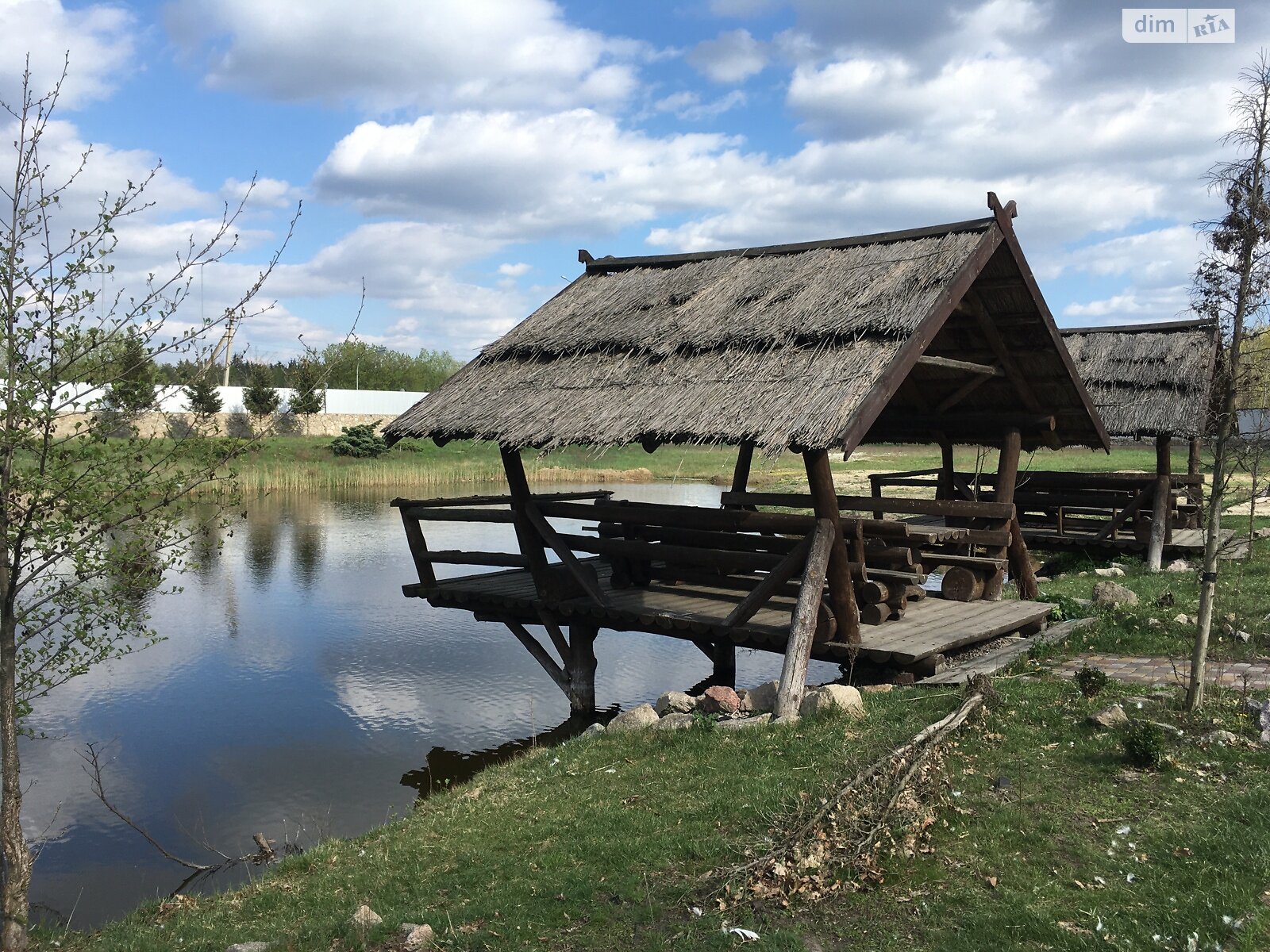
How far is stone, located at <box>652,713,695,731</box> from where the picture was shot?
7930 millimetres

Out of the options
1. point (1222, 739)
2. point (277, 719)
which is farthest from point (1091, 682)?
point (277, 719)

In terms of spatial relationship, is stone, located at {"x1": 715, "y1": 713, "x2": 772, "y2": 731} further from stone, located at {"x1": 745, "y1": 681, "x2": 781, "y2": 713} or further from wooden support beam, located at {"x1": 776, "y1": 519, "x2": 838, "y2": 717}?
stone, located at {"x1": 745, "y1": 681, "x2": 781, "y2": 713}

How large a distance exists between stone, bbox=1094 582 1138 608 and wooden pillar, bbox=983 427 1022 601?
121cm

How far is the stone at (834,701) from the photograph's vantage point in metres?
7.62

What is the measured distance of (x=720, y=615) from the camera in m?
10.6

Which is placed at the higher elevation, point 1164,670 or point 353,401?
point 353,401

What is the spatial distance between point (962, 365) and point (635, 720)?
5.19 meters

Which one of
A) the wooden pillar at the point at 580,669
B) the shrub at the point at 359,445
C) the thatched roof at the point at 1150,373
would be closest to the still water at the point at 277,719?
the wooden pillar at the point at 580,669

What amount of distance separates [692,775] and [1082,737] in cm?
271

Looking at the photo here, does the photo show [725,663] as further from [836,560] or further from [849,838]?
[849,838]

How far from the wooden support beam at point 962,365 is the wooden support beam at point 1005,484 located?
87 centimetres

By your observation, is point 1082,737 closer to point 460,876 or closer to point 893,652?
point 893,652

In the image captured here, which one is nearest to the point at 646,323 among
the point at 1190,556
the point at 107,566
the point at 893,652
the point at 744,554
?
the point at 744,554

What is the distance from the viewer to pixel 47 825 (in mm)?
9125
